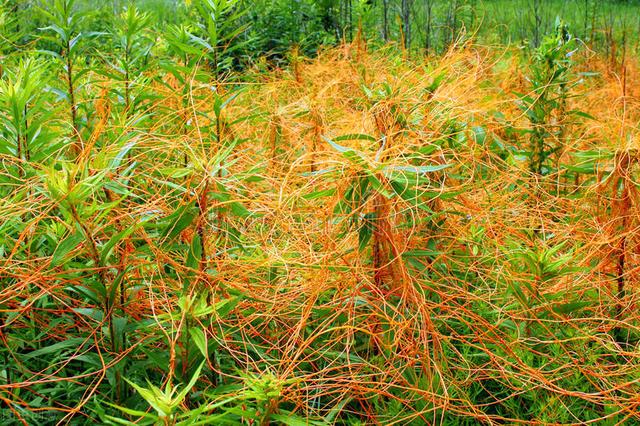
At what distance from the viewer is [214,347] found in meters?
1.70

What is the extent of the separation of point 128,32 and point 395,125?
1362mm

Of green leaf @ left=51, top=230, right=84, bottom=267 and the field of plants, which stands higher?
green leaf @ left=51, top=230, right=84, bottom=267

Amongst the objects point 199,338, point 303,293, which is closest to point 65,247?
point 199,338

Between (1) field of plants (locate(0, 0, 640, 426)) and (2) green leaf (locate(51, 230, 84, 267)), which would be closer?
(2) green leaf (locate(51, 230, 84, 267))

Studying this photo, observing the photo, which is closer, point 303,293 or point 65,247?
point 65,247

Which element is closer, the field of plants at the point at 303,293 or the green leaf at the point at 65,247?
the green leaf at the point at 65,247

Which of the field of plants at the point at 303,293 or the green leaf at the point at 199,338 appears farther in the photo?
the field of plants at the point at 303,293

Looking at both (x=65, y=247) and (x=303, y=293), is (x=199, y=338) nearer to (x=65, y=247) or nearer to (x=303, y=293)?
(x=65, y=247)

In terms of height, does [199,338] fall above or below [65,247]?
below

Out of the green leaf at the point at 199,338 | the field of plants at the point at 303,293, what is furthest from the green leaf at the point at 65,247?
the green leaf at the point at 199,338

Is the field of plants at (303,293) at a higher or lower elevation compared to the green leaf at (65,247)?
lower

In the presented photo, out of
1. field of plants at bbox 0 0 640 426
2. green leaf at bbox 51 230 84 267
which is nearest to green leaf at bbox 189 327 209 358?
field of plants at bbox 0 0 640 426

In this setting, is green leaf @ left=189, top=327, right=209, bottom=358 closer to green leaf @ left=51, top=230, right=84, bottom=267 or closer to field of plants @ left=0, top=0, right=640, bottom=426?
field of plants @ left=0, top=0, right=640, bottom=426

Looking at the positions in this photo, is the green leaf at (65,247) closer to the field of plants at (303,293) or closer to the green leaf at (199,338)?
the field of plants at (303,293)
